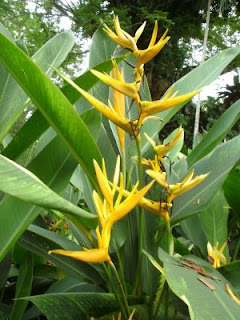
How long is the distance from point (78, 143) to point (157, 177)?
9 cm

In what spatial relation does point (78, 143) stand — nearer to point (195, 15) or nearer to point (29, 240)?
point (29, 240)

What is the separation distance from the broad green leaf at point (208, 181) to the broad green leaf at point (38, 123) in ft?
0.58

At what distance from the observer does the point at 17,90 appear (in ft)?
2.00

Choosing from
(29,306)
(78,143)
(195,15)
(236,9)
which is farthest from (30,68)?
(236,9)

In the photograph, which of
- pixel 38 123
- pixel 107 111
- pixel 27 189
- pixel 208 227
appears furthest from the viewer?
pixel 208 227

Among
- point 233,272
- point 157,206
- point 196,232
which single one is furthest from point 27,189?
point 196,232

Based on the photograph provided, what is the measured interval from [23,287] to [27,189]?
0.25m

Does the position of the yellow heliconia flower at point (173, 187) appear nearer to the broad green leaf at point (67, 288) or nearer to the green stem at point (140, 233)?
the green stem at point (140, 233)

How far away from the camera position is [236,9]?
8703mm

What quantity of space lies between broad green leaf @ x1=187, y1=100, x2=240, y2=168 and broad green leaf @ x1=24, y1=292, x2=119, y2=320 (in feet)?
0.86

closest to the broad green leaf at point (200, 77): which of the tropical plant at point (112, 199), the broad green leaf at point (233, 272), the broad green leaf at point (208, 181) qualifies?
the tropical plant at point (112, 199)

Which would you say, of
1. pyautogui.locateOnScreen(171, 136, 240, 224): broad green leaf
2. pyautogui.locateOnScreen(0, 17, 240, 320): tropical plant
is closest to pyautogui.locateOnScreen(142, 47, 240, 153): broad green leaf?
pyautogui.locateOnScreen(0, 17, 240, 320): tropical plant

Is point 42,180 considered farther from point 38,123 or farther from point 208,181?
point 208,181

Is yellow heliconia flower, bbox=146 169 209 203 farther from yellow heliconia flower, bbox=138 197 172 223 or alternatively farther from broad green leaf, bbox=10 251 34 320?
broad green leaf, bbox=10 251 34 320
